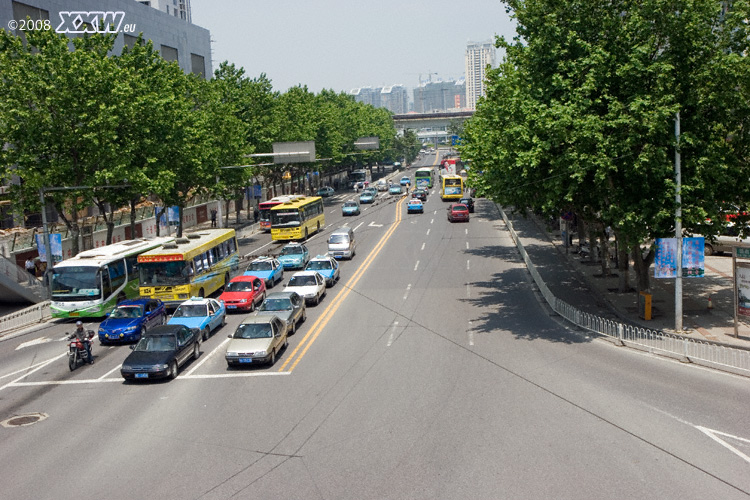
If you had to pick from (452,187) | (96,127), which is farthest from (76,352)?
(452,187)

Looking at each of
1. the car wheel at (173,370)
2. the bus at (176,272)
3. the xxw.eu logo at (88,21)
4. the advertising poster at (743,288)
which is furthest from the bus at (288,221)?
the advertising poster at (743,288)

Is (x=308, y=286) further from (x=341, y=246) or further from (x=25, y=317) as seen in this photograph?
(x=25, y=317)

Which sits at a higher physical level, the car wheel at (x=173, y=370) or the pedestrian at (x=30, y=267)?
the pedestrian at (x=30, y=267)

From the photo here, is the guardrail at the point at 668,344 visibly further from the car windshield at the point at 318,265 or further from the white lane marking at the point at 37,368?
the white lane marking at the point at 37,368

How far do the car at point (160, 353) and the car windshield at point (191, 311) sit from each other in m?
3.22

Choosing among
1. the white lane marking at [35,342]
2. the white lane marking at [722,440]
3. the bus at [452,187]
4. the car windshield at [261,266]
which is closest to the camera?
the white lane marking at [722,440]

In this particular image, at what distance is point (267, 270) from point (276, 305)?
9857 mm

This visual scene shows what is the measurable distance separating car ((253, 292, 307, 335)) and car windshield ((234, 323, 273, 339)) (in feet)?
8.77

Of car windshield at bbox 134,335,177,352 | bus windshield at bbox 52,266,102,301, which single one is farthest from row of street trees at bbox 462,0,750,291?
bus windshield at bbox 52,266,102,301

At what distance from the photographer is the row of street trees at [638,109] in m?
24.3

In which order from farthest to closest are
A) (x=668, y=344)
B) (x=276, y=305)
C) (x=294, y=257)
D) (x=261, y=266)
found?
(x=294, y=257), (x=261, y=266), (x=276, y=305), (x=668, y=344)

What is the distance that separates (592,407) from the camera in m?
16.9

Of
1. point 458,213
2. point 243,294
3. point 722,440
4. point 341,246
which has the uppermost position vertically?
point 458,213

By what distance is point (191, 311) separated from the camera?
27203 millimetres
